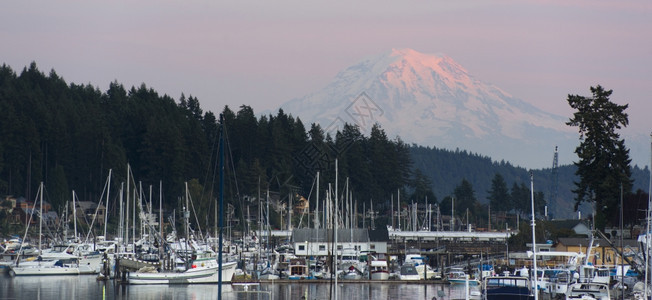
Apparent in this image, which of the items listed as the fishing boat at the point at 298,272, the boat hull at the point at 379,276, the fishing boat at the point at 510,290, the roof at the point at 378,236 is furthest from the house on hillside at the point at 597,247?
the fishing boat at the point at 510,290

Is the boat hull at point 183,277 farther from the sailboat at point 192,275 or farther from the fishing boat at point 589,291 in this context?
the fishing boat at point 589,291

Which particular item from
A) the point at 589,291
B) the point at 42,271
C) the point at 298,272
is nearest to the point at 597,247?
the point at 298,272

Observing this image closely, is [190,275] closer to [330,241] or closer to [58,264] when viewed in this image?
[58,264]

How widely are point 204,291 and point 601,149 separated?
42834 mm

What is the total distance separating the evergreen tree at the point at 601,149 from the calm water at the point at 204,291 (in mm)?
18907

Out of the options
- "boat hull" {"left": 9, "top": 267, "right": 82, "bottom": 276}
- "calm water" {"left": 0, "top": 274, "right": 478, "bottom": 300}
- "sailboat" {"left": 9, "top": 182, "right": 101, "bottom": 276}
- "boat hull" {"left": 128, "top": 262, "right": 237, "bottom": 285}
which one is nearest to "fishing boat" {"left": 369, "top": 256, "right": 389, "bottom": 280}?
"calm water" {"left": 0, "top": 274, "right": 478, "bottom": 300}

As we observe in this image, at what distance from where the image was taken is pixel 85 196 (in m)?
181

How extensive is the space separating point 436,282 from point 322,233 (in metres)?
30.2

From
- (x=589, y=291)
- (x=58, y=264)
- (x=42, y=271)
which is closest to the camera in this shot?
(x=589, y=291)

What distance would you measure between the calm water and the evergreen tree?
18907mm

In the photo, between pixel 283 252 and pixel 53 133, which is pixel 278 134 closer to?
pixel 53 133

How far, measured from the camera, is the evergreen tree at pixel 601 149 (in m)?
107

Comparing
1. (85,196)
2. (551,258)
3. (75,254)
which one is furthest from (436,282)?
(85,196)

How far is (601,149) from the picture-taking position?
108 meters
